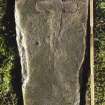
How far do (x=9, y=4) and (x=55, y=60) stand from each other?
0.41 metres

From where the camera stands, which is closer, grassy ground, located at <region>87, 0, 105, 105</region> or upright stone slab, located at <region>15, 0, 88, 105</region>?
upright stone slab, located at <region>15, 0, 88, 105</region>

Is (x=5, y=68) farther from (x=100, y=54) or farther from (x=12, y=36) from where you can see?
(x=100, y=54)

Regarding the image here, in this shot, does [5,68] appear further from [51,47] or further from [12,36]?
[51,47]

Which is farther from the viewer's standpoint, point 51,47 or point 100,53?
point 100,53

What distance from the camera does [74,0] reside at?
1826mm

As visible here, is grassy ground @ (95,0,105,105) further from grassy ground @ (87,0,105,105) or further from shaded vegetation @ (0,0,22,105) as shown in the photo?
shaded vegetation @ (0,0,22,105)

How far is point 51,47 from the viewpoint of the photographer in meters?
1.84

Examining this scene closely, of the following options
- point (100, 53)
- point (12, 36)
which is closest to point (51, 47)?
point (12, 36)

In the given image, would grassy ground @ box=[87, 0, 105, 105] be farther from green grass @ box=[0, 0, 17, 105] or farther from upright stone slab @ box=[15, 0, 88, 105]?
green grass @ box=[0, 0, 17, 105]

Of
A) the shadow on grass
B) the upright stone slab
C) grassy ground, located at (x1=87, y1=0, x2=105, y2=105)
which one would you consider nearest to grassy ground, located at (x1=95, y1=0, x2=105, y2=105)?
grassy ground, located at (x1=87, y1=0, x2=105, y2=105)

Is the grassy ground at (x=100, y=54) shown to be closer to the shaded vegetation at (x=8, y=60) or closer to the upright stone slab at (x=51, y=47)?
the upright stone slab at (x=51, y=47)

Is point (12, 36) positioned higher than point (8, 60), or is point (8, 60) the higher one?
point (12, 36)

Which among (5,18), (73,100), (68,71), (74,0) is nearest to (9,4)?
(5,18)

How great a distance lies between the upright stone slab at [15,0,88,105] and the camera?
70.7 inches
